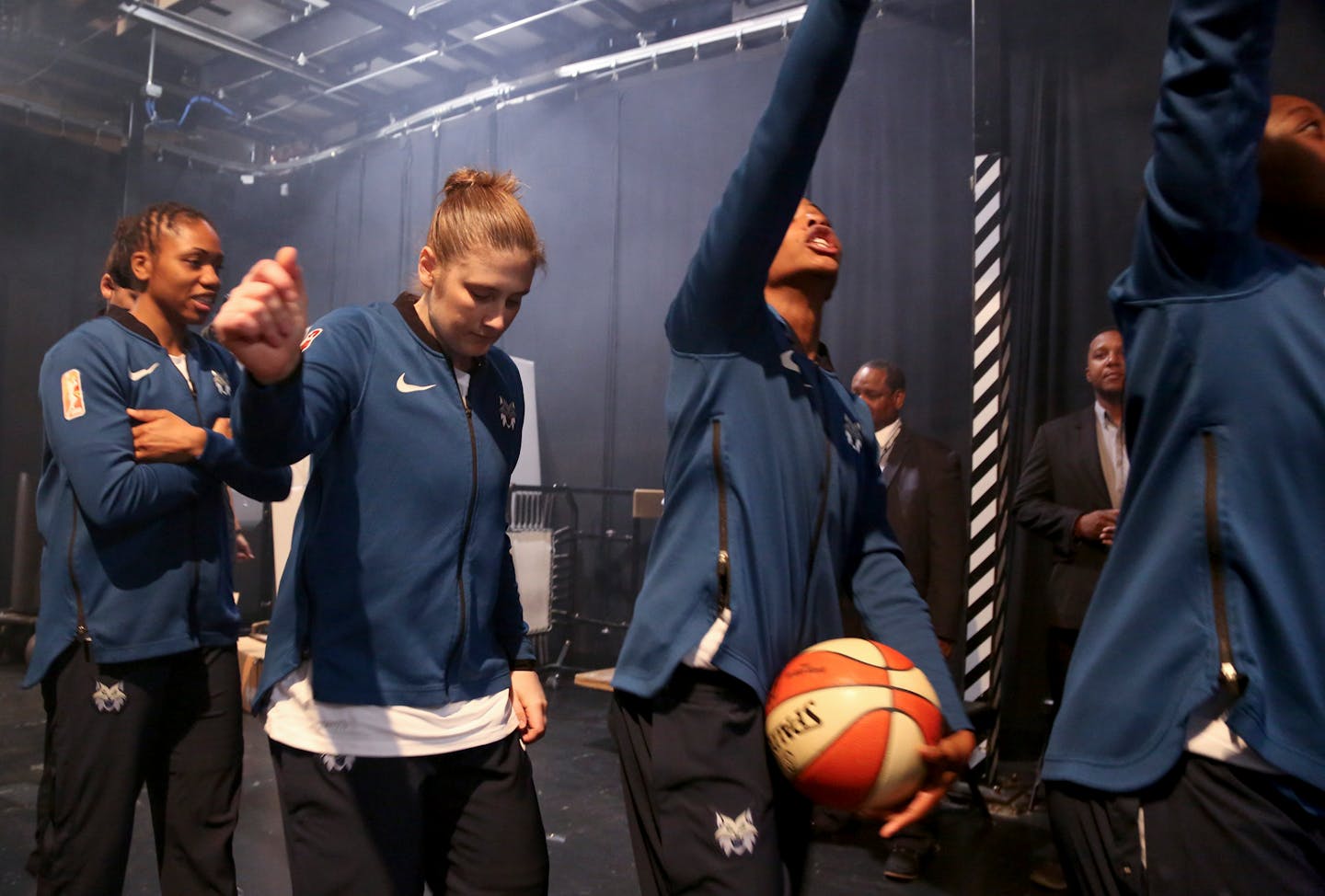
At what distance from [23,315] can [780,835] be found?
A: 356 inches

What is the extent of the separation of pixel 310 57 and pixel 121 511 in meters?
7.27

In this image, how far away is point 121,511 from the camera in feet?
6.56

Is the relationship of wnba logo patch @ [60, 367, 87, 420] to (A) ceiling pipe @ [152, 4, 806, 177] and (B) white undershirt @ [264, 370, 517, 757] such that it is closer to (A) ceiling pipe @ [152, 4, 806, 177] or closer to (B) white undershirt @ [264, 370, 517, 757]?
(B) white undershirt @ [264, 370, 517, 757]

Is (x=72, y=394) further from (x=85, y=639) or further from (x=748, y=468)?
(x=748, y=468)

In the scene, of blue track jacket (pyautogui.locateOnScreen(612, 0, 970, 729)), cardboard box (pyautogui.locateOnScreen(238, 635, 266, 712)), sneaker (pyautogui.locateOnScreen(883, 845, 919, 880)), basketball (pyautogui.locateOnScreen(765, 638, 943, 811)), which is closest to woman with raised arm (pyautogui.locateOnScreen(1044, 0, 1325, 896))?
basketball (pyautogui.locateOnScreen(765, 638, 943, 811))

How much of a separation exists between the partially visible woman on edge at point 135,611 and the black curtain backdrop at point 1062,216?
3919 mm

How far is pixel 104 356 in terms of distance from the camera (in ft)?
7.04

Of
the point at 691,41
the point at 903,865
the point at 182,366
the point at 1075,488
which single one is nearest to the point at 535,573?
the point at 903,865

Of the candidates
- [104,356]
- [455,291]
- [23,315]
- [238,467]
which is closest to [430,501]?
[455,291]

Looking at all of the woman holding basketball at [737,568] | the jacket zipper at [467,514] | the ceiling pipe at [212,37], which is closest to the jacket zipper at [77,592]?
the jacket zipper at [467,514]

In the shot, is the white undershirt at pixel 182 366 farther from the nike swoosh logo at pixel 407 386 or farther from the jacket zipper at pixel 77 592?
the nike swoosh logo at pixel 407 386

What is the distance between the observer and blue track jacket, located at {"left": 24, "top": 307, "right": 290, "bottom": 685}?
6.66ft

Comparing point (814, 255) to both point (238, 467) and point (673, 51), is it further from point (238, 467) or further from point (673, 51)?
point (673, 51)

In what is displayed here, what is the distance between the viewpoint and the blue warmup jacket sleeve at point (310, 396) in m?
1.24
